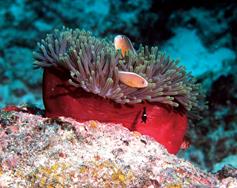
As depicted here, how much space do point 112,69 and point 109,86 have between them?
12 cm

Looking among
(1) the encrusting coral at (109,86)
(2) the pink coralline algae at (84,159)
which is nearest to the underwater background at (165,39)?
(1) the encrusting coral at (109,86)

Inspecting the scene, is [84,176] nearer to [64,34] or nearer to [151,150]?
[151,150]

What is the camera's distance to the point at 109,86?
2170 millimetres

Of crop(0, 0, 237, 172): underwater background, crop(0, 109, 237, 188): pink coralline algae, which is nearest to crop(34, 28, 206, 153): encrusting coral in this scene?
crop(0, 109, 237, 188): pink coralline algae

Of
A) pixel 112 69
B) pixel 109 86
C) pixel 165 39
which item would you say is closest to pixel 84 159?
pixel 109 86

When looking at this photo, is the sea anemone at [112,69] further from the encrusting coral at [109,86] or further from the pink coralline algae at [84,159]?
the pink coralline algae at [84,159]

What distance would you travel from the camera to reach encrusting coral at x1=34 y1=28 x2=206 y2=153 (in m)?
2.22

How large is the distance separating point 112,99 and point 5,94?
3975 mm

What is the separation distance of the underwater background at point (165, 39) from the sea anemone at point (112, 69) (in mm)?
2228

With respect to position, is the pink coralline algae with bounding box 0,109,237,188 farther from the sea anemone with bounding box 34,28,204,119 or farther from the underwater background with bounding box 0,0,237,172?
the underwater background with bounding box 0,0,237,172

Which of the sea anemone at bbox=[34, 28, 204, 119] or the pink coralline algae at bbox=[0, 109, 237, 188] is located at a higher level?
the sea anemone at bbox=[34, 28, 204, 119]

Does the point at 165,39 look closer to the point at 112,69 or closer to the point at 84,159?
Result: the point at 112,69

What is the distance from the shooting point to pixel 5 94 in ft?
18.9

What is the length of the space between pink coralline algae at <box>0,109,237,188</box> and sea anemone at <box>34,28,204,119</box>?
254 millimetres
